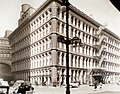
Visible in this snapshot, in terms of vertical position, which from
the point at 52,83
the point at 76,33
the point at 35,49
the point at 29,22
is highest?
the point at 29,22

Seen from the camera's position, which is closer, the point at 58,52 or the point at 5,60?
the point at 58,52

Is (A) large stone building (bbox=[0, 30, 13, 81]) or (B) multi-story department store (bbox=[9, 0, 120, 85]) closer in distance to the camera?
(B) multi-story department store (bbox=[9, 0, 120, 85])

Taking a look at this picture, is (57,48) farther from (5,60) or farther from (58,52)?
(5,60)

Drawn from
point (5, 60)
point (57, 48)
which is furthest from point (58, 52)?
point (5, 60)

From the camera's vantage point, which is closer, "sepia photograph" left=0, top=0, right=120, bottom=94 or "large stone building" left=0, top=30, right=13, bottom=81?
"sepia photograph" left=0, top=0, right=120, bottom=94

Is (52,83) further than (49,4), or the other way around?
(49,4)

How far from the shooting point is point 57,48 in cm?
3444

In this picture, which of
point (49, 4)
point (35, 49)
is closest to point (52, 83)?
point (35, 49)

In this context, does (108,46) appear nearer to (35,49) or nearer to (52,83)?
(35,49)

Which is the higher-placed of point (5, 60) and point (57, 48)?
point (57, 48)

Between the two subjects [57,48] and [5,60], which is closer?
[57,48]

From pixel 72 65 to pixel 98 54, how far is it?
1177cm

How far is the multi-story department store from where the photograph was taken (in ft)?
115

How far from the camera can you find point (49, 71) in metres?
35.2
